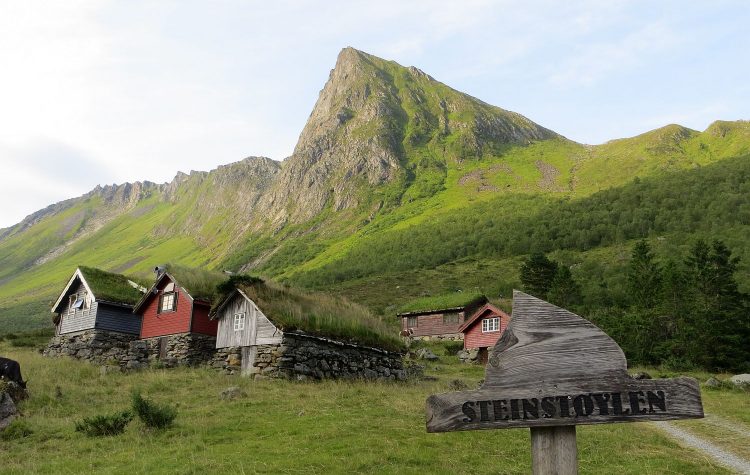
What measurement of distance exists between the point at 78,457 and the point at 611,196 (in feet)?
361

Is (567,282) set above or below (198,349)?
above

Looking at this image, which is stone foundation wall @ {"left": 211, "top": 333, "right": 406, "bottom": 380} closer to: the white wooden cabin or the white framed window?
the white wooden cabin

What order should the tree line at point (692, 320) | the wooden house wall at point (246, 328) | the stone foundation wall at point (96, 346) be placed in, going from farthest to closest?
the stone foundation wall at point (96, 346), the tree line at point (692, 320), the wooden house wall at point (246, 328)

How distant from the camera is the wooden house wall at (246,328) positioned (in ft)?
86.5

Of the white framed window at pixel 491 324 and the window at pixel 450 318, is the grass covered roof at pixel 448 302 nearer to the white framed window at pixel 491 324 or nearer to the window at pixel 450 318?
the window at pixel 450 318

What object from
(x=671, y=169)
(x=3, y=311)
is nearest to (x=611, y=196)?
(x=671, y=169)

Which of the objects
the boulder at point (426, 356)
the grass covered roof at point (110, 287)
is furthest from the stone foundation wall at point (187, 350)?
the boulder at point (426, 356)

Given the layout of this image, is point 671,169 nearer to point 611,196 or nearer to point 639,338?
point 611,196

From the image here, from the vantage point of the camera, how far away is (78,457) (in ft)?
39.9

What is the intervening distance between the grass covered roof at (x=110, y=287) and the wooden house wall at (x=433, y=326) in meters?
29.6

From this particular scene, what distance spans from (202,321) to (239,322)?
6.40 metres

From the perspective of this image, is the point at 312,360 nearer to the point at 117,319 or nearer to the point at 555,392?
the point at 117,319

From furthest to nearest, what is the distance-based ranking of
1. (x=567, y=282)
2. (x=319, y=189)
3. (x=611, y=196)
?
1. (x=319, y=189)
2. (x=611, y=196)
3. (x=567, y=282)

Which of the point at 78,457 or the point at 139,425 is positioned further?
the point at 139,425
